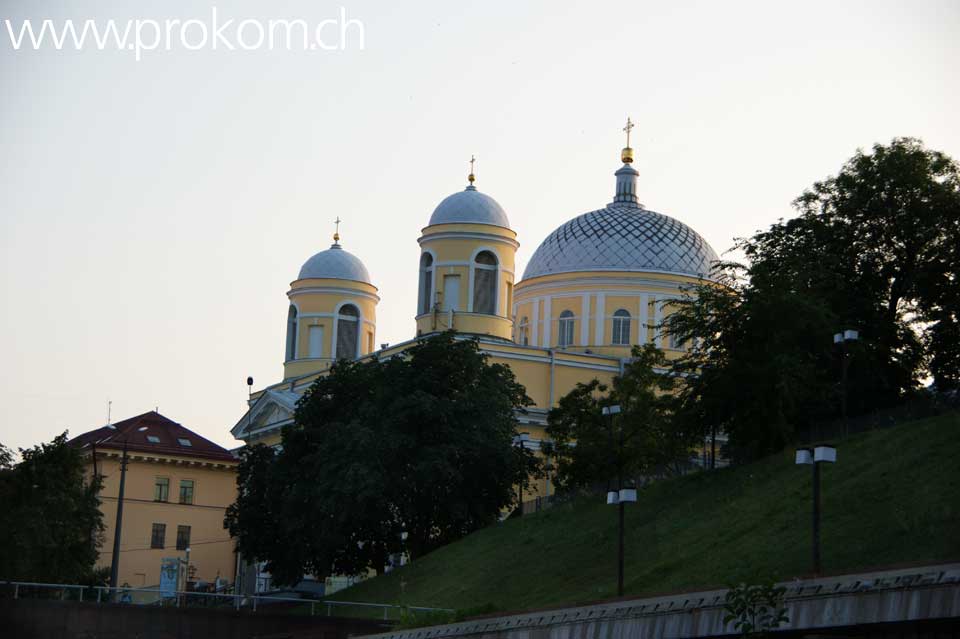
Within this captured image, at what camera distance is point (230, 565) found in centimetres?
7381

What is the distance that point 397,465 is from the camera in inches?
2034

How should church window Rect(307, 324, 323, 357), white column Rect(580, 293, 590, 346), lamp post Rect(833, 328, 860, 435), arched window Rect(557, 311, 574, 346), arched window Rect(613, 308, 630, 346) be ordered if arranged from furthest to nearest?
church window Rect(307, 324, 323, 357) → arched window Rect(557, 311, 574, 346) → white column Rect(580, 293, 590, 346) → arched window Rect(613, 308, 630, 346) → lamp post Rect(833, 328, 860, 435)

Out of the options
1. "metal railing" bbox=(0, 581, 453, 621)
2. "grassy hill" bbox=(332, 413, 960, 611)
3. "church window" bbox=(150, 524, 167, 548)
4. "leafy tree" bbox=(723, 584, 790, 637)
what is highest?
"church window" bbox=(150, 524, 167, 548)

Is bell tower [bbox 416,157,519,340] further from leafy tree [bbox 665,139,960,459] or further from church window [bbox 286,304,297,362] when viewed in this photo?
leafy tree [bbox 665,139,960,459]

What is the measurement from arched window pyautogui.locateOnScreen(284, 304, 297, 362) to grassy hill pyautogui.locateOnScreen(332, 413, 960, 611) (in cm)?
2797

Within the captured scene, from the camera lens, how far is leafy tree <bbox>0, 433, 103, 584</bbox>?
45656mm

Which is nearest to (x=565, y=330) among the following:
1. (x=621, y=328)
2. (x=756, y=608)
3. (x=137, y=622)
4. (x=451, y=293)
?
(x=621, y=328)

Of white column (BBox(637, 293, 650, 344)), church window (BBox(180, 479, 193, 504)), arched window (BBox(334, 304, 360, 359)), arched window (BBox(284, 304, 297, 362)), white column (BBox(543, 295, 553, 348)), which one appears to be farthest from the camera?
arched window (BBox(284, 304, 297, 362))

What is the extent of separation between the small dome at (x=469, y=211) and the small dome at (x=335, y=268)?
963 centimetres

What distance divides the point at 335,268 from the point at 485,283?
485 inches

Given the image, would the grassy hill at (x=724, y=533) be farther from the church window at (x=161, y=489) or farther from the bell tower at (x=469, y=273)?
the church window at (x=161, y=489)

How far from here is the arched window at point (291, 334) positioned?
77.1 metres

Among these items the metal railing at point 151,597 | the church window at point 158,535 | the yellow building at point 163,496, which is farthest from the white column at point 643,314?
the metal railing at point 151,597

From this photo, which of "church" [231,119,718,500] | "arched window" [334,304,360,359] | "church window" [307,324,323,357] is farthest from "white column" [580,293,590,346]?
"church window" [307,324,323,357]
